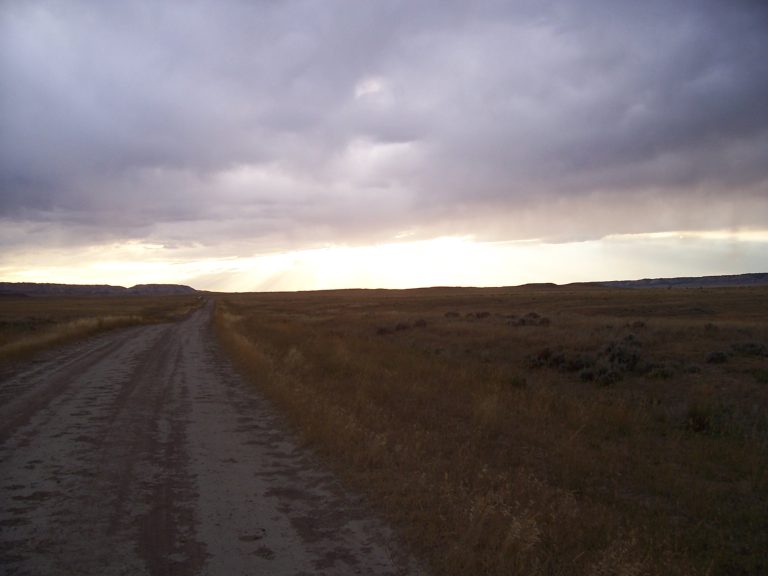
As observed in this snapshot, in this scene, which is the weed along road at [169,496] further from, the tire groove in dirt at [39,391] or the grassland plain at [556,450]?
the grassland plain at [556,450]

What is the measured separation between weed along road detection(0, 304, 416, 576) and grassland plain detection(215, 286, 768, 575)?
607 millimetres

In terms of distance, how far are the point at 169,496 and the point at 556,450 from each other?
18.1 feet

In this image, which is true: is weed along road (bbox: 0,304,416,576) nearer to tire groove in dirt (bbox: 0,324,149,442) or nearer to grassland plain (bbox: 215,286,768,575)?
tire groove in dirt (bbox: 0,324,149,442)

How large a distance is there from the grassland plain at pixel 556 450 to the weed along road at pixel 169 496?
61cm

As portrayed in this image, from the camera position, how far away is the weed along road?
5090mm

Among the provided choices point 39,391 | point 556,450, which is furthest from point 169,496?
point 39,391

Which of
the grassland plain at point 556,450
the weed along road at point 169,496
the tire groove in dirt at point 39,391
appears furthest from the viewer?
the tire groove in dirt at point 39,391

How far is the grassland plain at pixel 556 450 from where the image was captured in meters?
5.41

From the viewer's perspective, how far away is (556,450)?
8766mm

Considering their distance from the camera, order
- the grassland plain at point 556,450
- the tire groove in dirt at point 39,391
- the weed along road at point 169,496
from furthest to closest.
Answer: the tire groove in dirt at point 39,391
the grassland plain at point 556,450
the weed along road at point 169,496

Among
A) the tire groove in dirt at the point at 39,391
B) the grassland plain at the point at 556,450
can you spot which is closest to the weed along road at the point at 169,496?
the tire groove in dirt at the point at 39,391

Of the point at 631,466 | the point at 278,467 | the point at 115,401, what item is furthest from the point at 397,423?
the point at 115,401

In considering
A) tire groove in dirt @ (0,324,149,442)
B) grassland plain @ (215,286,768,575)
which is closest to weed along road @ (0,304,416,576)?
tire groove in dirt @ (0,324,149,442)

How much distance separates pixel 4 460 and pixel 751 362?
18550 millimetres
